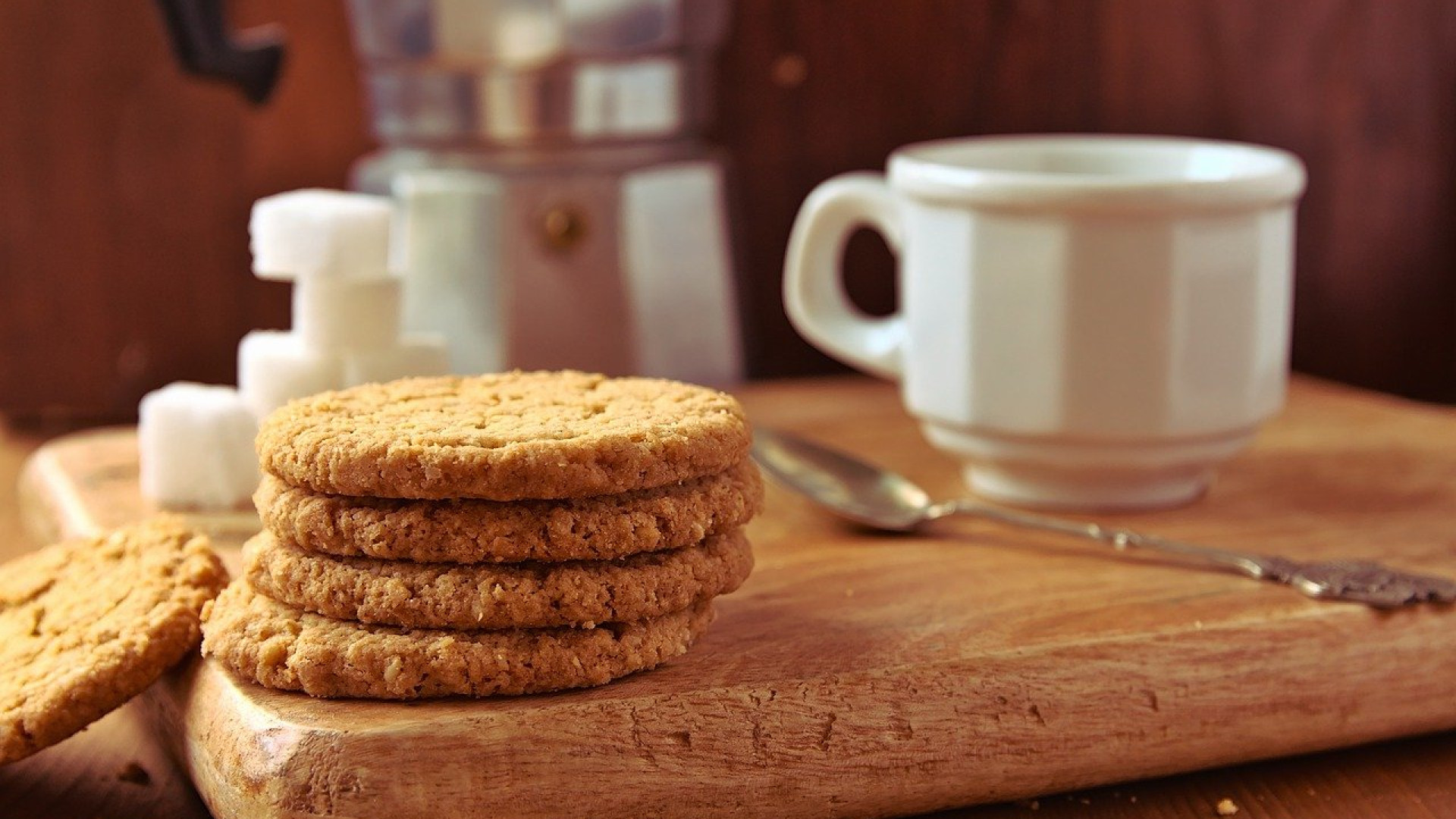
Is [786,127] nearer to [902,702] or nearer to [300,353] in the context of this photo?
[300,353]

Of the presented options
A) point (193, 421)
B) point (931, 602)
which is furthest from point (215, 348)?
point (931, 602)

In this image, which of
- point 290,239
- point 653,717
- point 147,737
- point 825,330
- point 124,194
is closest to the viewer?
point 653,717

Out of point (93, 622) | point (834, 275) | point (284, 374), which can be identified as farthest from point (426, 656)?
point (834, 275)

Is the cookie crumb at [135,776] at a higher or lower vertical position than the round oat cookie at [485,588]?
lower

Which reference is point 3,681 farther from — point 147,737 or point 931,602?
point 931,602

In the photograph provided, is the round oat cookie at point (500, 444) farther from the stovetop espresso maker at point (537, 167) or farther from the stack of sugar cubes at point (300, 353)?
the stovetop espresso maker at point (537, 167)

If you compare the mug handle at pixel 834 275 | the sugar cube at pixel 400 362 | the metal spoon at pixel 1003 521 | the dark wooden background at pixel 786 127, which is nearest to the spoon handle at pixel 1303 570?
the metal spoon at pixel 1003 521

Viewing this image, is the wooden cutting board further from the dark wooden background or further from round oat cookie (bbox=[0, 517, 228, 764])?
the dark wooden background
